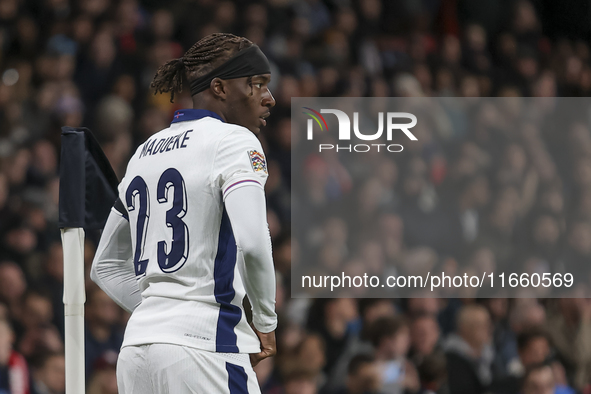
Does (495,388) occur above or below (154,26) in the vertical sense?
below

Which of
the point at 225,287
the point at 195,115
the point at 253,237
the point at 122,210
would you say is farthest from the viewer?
the point at 122,210

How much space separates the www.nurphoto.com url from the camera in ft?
20.9

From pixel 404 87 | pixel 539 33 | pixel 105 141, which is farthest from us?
pixel 539 33

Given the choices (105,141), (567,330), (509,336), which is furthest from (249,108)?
(567,330)

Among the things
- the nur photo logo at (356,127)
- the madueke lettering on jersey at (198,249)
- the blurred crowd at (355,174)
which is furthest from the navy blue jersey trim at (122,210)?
the nur photo logo at (356,127)

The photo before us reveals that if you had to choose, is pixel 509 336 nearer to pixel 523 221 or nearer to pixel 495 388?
pixel 495 388

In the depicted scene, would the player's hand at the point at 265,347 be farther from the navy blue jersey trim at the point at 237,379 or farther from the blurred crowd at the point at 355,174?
the blurred crowd at the point at 355,174

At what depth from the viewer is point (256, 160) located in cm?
189

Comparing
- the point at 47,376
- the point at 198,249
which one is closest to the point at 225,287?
the point at 198,249

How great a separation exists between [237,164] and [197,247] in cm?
22

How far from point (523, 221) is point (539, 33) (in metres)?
2.06

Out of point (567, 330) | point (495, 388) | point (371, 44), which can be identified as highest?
point (371, 44)

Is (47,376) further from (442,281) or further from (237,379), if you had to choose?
(442,281)

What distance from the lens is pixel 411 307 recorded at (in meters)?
6.27
